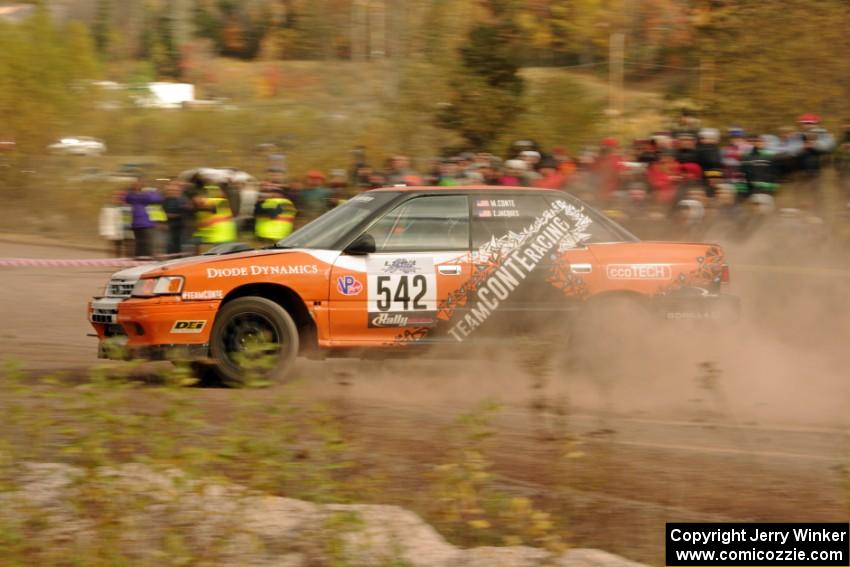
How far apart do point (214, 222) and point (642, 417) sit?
343 inches

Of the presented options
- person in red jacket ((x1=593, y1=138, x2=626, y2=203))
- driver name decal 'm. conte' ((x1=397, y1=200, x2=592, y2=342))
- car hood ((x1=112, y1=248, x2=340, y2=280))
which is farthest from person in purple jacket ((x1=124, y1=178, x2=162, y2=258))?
driver name decal 'm. conte' ((x1=397, y1=200, x2=592, y2=342))

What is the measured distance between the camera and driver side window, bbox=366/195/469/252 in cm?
904

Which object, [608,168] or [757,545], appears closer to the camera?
[757,545]

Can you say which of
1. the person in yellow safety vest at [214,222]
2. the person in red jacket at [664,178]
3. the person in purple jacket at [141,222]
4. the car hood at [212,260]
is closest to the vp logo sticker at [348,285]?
the car hood at [212,260]

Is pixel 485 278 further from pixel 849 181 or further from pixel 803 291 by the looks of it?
pixel 849 181

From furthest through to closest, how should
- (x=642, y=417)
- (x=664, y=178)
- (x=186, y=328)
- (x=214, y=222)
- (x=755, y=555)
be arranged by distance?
(x=214, y=222) → (x=664, y=178) → (x=186, y=328) → (x=642, y=417) → (x=755, y=555)

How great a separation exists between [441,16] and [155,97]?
25.0 ft

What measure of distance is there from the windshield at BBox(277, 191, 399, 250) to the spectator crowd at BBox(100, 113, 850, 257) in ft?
16.6

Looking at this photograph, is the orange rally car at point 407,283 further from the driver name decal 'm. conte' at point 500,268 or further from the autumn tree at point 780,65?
the autumn tree at point 780,65

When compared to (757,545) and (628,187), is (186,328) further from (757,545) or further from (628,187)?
(628,187)

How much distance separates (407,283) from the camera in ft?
29.3

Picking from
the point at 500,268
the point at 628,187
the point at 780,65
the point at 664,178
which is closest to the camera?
the point at 500,268

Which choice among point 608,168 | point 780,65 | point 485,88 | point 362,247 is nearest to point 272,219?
point 608,168

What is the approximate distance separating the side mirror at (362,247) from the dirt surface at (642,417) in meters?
0.96
